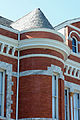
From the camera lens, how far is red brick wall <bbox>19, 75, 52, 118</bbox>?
19684mm

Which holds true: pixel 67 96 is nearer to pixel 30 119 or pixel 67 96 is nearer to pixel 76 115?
pixel 76 115

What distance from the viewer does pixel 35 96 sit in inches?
784

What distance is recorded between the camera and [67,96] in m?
24.2

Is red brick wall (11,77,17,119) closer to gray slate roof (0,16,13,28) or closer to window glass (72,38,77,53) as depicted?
gray slate roof (0,16,13,28)

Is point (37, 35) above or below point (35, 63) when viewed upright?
above

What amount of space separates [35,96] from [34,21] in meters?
5.48

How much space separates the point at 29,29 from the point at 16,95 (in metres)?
4.27

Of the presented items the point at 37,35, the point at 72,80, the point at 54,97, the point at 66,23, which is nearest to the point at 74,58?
the point at 72,80

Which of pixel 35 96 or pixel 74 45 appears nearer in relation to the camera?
pixel 35 96

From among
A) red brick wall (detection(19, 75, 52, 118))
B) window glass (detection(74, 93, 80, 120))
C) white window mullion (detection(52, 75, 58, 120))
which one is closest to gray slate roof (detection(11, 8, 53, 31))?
white window mullion (detection(52, 75, 58, 120))

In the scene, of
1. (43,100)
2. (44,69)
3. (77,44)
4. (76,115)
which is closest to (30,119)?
(43,100)

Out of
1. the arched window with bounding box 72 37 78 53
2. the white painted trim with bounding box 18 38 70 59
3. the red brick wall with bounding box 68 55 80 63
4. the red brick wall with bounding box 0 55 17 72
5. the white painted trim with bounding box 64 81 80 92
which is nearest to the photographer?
the red brick wall with bounding box 0 55 17 72

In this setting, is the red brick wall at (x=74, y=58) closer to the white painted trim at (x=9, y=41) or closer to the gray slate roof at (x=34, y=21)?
the gray slate roof at (x=34, y=21)

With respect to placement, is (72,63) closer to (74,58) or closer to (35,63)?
(74,58)
